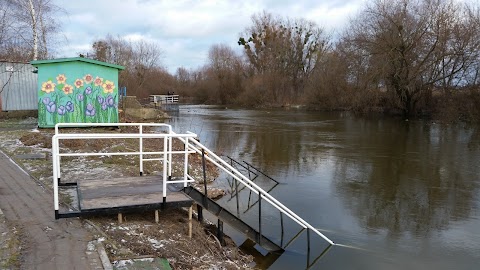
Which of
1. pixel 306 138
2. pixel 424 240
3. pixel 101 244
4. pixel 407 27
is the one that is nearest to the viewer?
pixel 101 244

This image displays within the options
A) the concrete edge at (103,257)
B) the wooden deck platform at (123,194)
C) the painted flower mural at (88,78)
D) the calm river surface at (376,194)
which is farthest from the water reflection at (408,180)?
the painted flower mural at (88,78)

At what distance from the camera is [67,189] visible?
21.9 ft

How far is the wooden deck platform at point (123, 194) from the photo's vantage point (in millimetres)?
5492

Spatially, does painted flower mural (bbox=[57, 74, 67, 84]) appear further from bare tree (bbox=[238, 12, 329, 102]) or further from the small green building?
bare tree (bbox=[238, 12, 329, 102])

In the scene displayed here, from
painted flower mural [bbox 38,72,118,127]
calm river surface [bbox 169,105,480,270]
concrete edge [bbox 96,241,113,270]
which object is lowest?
calm river surface [bbox 169,105,480,270]

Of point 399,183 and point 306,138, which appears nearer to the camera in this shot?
point 399,183

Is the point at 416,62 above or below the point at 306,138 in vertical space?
above

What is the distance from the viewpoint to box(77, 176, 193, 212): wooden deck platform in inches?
216

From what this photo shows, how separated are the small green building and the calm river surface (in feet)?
17.1

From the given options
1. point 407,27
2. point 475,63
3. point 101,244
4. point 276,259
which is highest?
point 407,27

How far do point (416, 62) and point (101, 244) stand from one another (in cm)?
3104

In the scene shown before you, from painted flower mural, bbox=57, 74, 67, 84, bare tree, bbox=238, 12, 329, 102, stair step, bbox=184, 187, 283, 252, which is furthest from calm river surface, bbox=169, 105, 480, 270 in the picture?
bare tree, bbox=238, 12, 329, 102

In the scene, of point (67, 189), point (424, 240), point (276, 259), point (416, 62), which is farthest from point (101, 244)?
point (416, 62)

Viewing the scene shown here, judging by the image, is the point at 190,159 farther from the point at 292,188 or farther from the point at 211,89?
the point at 211,89
